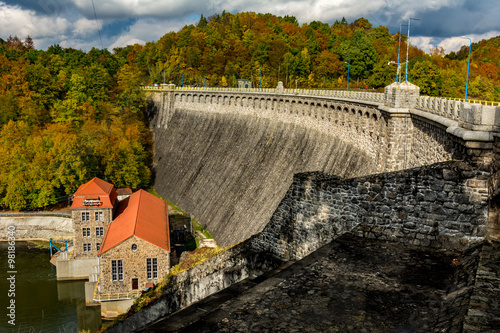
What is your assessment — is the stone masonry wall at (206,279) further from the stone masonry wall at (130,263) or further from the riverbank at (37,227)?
the riverbank at (37,227)

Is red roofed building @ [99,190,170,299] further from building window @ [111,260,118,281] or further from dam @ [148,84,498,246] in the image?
dam @ [148,84,498,246]

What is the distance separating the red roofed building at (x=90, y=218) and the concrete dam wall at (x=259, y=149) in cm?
967

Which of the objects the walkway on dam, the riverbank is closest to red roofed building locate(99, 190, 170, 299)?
the riverbank

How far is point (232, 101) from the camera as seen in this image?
2197 inches

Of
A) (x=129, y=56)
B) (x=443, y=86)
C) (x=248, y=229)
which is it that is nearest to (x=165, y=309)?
(x=248, y=229)

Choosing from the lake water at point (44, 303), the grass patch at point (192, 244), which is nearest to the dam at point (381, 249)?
the lake water at point (44, 303)

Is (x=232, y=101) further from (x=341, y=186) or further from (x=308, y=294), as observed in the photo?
(x=308, y=294)

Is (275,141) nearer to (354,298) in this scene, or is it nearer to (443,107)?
(443,107)

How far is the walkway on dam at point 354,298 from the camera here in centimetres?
798

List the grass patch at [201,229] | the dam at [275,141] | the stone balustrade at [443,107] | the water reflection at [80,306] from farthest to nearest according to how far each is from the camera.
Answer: the grass patch at [201,229] < the water reflection at [80,306] < the dam at [275,141] < the stone balustrade at [443,107]

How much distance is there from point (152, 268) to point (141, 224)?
10.5 feet

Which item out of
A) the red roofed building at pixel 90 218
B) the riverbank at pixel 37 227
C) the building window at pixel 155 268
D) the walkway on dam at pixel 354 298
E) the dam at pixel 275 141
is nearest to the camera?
the walkway on dam at pixel 354 298

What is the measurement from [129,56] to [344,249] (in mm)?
106722

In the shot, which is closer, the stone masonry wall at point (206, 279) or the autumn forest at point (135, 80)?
the stone masonry wall at point (206, 279)
